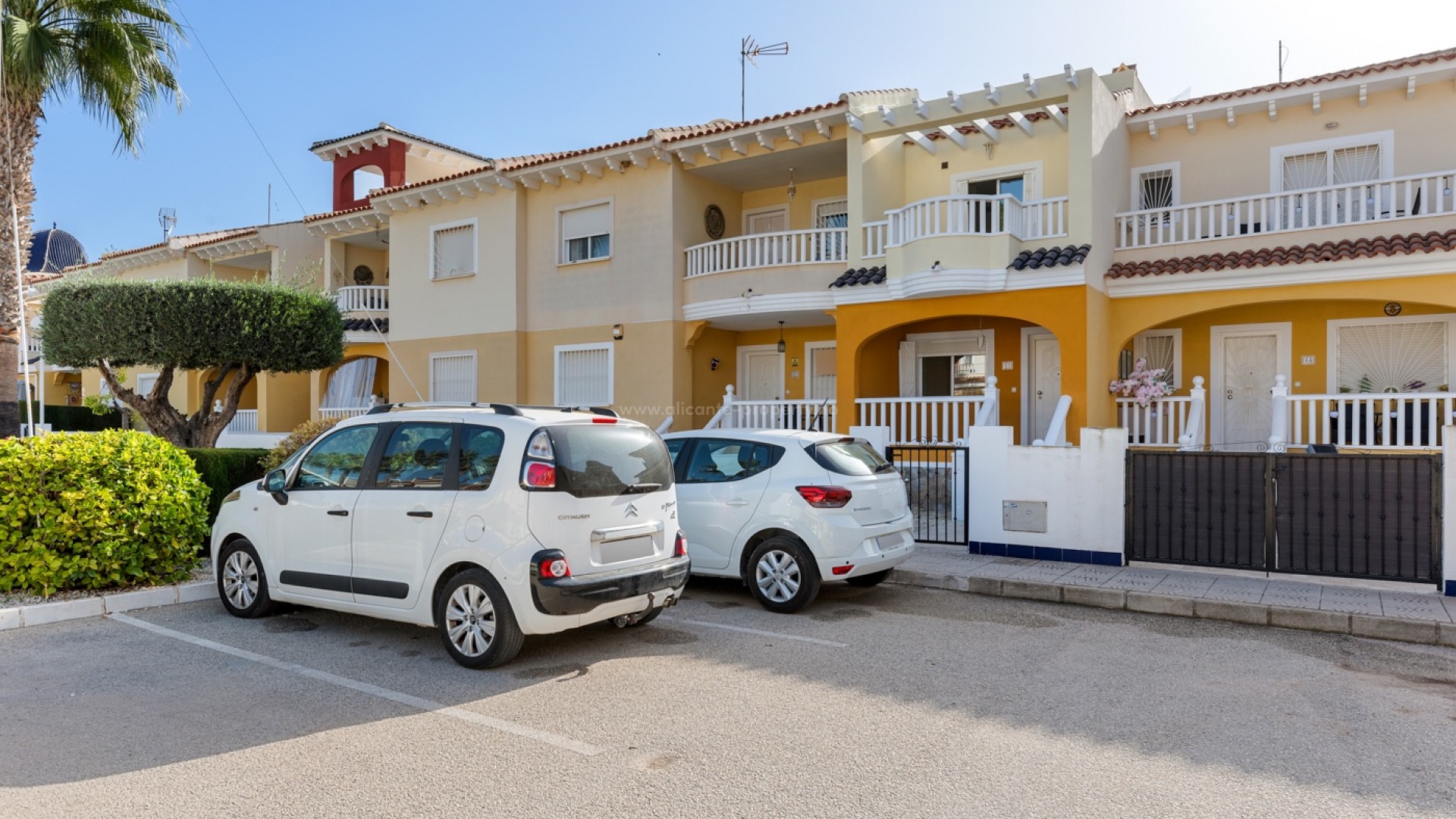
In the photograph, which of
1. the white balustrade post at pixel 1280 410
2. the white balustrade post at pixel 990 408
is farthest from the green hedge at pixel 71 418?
the white balustrade post at pixel 1280 410

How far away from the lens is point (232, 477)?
10.8 metres

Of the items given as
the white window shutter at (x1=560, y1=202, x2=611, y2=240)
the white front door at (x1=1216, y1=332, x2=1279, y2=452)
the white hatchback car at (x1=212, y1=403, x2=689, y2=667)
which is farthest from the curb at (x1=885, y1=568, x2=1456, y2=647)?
the white window shutter at (x1=560, y1=202, x2=611, y2=240)

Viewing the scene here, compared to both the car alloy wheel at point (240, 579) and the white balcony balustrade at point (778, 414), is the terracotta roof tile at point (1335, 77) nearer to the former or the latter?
the white balcony balustrade at point (778, 414)

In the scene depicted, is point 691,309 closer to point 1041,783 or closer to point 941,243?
point 941,243

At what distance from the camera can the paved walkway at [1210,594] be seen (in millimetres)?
7301

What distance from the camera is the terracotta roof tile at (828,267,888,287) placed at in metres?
15.1

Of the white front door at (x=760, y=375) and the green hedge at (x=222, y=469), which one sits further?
the white front door at (x=760, y=375)

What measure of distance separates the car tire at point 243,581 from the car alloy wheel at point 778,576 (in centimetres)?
403

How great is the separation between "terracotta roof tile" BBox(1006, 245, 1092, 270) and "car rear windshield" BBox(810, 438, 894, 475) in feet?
21.1

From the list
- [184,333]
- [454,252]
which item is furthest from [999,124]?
[184,333]

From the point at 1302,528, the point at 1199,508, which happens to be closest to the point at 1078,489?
the point at 1199,508

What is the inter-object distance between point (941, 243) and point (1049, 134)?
3714 mm

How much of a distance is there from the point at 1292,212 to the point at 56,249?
4946 cm

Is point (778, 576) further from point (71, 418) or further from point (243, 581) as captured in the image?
point (71, 418)
